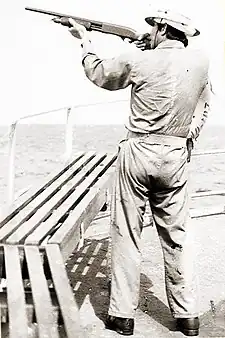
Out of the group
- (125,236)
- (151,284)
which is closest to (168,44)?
(125,236)

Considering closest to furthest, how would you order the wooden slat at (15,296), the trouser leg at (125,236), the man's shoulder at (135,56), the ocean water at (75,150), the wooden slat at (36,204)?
1. the wooden slat at (15,296)
2. the man's shoulder at (135,56)
3. the trouser leg at (125,236)
4. the wooden slat at (36,204)
5. the ocean water at (75,150)

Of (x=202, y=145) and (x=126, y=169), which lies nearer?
(x=126, y=169)

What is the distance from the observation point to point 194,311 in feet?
8.18

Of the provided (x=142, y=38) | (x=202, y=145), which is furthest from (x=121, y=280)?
(x=202, y=145)

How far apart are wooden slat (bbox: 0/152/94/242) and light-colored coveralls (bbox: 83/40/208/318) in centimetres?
38

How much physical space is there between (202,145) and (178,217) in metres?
14.2

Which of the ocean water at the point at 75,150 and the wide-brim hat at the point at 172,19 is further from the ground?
the wide-brim hat at the point at 172,19

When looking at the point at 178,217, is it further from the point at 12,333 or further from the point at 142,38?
the point at 12,333

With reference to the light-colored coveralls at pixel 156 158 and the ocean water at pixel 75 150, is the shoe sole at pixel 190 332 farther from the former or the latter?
the ocean water at pixel 75 150

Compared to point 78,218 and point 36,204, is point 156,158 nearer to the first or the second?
point 78,218

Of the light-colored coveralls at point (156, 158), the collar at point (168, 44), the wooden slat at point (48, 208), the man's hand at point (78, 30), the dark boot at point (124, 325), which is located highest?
the collar at point (168, 44)

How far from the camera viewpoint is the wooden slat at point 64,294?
6.26ft

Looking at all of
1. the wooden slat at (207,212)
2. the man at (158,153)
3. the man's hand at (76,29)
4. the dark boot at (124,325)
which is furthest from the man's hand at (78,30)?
the wooden slat at (207,212)

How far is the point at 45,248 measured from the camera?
7.75ft
